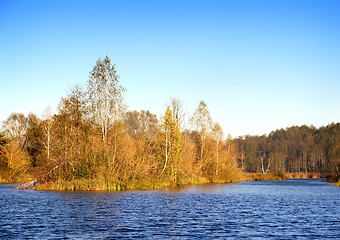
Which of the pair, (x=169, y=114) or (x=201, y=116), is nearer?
(x=169, y=114)

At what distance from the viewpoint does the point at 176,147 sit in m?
55.7

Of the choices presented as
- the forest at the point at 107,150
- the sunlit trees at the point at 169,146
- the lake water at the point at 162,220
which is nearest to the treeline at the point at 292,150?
the forest at the point at 107,150

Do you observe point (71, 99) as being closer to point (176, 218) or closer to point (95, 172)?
point (95, 172)

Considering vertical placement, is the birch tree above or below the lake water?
above

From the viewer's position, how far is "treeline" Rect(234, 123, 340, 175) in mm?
130500

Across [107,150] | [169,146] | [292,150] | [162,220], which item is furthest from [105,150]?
[292,150]

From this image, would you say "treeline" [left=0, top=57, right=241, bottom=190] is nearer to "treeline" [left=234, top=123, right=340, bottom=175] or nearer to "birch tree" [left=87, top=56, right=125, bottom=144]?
"birch tree" [left=87, top=56, right=125, bottom=144]

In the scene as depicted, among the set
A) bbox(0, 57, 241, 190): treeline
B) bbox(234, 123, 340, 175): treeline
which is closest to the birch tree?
bbox(0, 57, 241, 190): treeline

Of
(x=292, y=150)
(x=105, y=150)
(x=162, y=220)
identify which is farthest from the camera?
(x=292, y=150)

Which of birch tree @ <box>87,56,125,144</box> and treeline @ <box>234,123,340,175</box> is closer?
birch tree @ <box>87,56,125,144</box>

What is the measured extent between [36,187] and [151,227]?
→ 29.5 meters

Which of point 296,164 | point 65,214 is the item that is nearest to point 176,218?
point 65,214

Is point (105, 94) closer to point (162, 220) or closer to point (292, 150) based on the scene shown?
point (162, 220)

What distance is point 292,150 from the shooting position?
143 m
